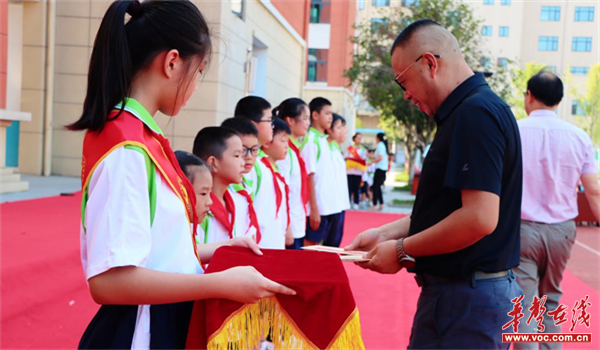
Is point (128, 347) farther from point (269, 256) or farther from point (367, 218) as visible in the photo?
point (367, 218)

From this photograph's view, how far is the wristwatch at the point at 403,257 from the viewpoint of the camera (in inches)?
90.4

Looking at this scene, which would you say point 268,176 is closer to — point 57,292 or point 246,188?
point 246,188

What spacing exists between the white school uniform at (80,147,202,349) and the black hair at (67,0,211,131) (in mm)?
148

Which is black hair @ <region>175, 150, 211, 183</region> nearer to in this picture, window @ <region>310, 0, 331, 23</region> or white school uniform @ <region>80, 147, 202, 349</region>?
white school uniform @ <region>80, 147, 202, 349</region>

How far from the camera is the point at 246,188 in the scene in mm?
4078

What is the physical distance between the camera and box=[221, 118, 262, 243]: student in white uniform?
3.72m

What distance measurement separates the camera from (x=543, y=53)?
5125 centimetres

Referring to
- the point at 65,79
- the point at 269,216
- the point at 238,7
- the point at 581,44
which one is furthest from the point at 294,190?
the point at 581,44

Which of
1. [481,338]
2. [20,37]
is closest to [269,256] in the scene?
[481,338]

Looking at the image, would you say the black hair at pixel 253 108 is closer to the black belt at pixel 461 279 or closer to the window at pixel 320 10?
the black belt at pixel 461 279

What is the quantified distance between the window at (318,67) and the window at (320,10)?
1464 mm

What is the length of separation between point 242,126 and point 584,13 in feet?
179

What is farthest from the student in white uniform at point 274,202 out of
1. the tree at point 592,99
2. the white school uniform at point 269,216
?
the tree at point 592,99

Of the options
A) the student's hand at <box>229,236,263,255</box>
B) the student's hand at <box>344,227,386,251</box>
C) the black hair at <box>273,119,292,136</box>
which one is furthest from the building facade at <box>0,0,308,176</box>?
the student's hand at <box>229,236,263,255</box>
